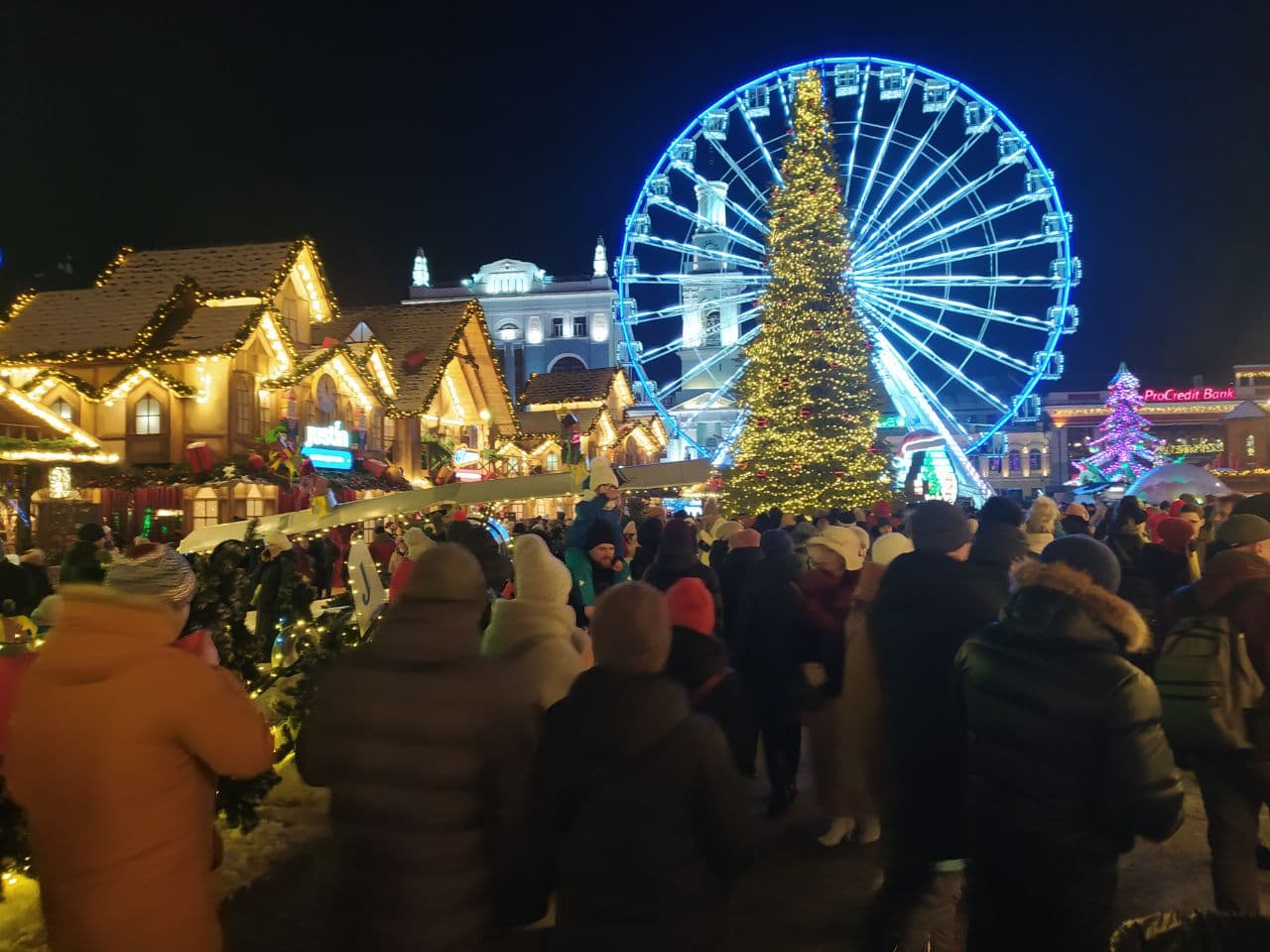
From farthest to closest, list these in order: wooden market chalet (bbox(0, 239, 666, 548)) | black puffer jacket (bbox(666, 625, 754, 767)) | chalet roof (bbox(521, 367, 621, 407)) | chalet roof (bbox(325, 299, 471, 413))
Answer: chalet roof (bbox(521, 367, 621, 407)) → chalet roof (bbox(325, 299, 471, 413)) → wooden market chalet (bbox(0, 239, 666, 548)) → black puffer jacket (bbox(666, 625, 754, 767))

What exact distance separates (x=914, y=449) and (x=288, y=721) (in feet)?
77.0

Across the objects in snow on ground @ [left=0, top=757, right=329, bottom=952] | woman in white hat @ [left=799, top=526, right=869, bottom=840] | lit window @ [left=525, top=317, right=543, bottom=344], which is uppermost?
lit window @ [left=525, top=317, right=543, bottom=344]

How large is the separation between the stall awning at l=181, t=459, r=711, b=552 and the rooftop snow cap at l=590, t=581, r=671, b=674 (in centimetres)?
775

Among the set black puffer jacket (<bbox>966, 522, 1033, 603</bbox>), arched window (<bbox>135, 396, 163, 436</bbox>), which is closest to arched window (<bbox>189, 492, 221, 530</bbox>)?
arched window (<bbox>135, 396, 163, 436</bbox>)

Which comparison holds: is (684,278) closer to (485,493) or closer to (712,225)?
(712,225)

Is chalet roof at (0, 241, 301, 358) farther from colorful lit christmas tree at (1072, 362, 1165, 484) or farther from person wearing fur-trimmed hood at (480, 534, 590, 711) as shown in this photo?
colorful lit christmas tree at (1072, 362, 1165, 484)

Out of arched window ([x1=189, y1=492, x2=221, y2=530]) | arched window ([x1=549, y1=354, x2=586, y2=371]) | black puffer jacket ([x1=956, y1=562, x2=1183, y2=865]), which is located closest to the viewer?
black puffer jacket ([x1=956, y1=562, x2=1183, y2=865])

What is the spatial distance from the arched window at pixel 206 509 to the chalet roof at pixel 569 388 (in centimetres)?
1985

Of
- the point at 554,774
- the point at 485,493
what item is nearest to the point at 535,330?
the point at 485,493

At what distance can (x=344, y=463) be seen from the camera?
2441cm

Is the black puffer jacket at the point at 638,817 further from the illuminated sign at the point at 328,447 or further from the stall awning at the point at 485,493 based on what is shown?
the illuminated sign at the point at 328,447

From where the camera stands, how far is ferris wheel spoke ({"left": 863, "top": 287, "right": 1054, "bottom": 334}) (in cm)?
2695

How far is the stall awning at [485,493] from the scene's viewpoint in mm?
11250

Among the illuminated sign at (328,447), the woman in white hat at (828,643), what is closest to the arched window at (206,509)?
the illuminated sign at (328,447)
